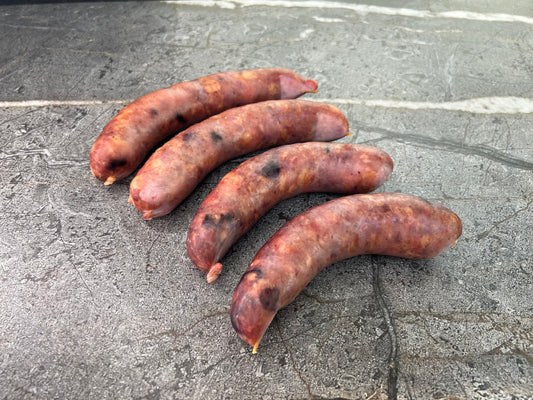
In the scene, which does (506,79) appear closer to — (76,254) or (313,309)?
(313,309)

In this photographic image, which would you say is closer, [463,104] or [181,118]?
[181,118]

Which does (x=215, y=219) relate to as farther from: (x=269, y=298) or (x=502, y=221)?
(x=502, y=221)

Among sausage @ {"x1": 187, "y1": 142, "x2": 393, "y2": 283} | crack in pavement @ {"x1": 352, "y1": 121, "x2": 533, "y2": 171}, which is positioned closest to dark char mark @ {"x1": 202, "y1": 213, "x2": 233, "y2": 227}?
sausage @ {"x1": 187, "y1": 142, "x2": 393, "y2": 283}

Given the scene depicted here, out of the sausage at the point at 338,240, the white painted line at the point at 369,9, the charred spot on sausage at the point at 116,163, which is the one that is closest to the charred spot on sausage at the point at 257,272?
the sausage at the point at 338,240

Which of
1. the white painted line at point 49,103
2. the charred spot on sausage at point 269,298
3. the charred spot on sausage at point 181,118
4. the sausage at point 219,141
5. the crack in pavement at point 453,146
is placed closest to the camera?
the charred spot on sausage at point 269,298

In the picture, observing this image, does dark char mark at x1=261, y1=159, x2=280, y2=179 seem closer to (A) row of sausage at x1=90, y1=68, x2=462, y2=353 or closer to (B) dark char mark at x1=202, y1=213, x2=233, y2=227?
(A) row of sausage at x1=90, y1=68, x2=462, y2=353

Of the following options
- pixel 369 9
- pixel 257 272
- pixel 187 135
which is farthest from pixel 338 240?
pixel 369 9

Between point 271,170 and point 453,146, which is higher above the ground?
point 271,170

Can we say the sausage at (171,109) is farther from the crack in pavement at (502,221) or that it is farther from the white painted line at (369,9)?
the white painted line at (369,9)
